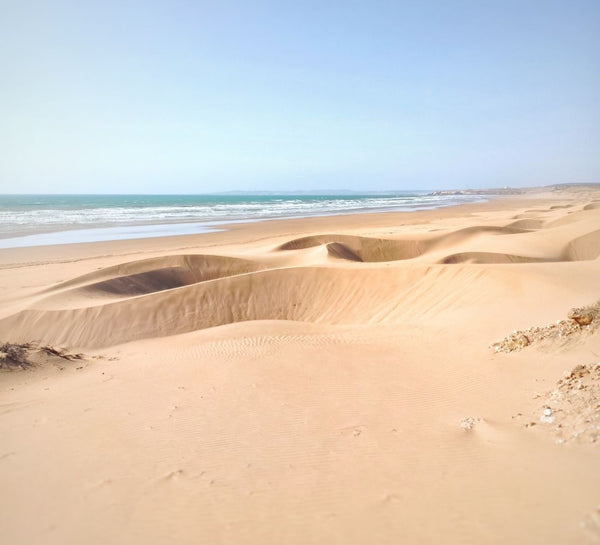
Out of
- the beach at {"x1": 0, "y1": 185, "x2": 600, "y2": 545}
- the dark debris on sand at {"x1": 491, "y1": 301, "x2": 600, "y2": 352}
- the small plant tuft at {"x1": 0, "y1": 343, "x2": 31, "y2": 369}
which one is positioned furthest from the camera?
the small plant tuft at {"x1": 0, "y1": 343, "x2": 31, "y2": 369}

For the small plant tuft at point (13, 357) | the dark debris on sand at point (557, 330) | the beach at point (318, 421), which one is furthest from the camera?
the small plant tuft at point (13, 357)

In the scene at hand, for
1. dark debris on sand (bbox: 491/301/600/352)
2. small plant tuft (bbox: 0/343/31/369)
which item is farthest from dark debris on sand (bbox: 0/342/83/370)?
dark debris on sand (bbox: 491/301/600/352)

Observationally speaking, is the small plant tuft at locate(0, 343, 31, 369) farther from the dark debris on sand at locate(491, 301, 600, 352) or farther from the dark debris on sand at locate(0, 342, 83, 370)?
the dark debris on sand at locate(491, 301, 600, 352)

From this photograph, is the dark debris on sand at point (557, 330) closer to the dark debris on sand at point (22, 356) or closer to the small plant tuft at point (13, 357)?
the dark debris on sand at point (22, 356)

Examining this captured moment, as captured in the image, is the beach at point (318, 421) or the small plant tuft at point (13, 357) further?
the small plant tuft at point (13, 357)

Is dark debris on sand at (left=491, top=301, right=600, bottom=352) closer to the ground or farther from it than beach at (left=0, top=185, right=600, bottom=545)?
farther from it

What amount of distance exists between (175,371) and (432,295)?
7556 mm

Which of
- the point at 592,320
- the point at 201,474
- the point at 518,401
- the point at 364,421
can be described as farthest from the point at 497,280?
the point at 201,474

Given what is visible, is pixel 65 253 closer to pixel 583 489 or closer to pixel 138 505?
pixel 138 505

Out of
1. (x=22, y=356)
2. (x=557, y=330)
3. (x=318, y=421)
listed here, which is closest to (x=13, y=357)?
(x=22, y=356)

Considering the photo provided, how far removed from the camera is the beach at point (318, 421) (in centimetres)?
321

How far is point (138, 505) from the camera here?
3490 millimetres

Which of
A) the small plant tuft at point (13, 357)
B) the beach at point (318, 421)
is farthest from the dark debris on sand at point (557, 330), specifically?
the small plant tuft at point (13, 357)

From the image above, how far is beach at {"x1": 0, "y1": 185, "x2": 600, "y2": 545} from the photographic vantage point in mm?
3215
